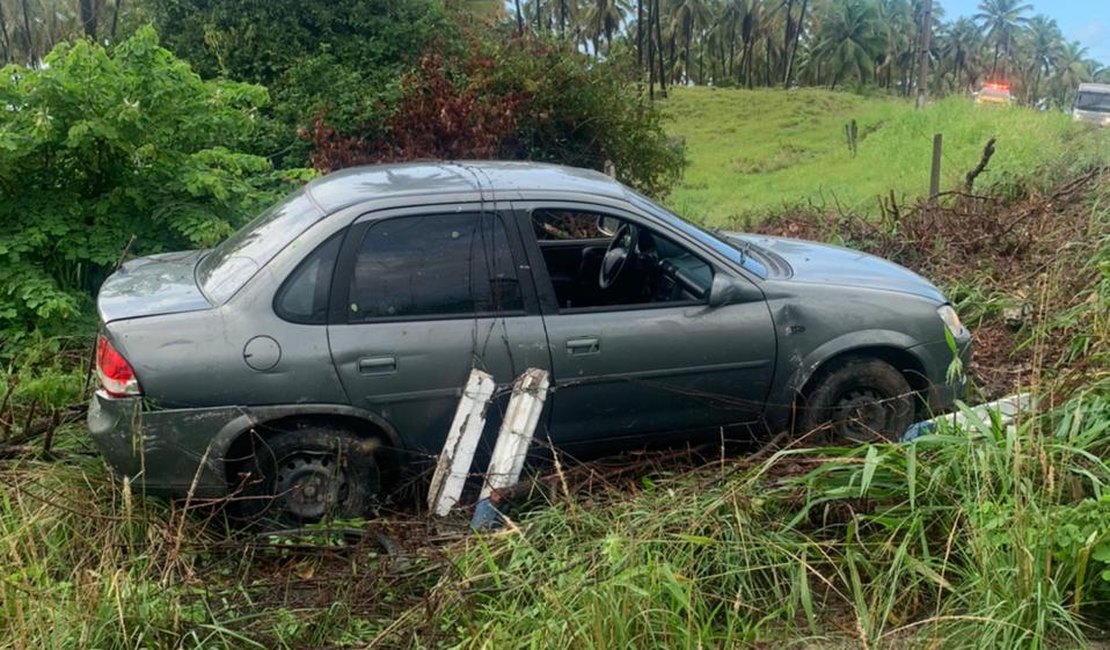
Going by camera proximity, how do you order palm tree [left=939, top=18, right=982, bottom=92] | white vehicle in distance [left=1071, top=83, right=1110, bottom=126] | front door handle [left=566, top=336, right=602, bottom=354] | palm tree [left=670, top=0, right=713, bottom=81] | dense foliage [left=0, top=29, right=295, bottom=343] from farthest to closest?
1. palm tree [left=939, top=18, right=982, bottom=92]
2. palm tree [left=670, top=0, right=713, bottom=81]
3. white vehicle in distance [left=1071, top=83, right=1110, bottom=126]
4. dense foliage [left=0, top=29, right=295, bottom=343]
5. front door handle [left=566, top=336, right=602, bottom=354]

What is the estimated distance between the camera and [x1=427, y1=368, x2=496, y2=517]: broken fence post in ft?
13.2

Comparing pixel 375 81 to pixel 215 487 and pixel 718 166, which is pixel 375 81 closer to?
pixel 215 487

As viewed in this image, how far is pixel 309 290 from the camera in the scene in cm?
405

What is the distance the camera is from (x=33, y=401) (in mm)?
4691

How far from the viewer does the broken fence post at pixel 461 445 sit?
4020 millimetres

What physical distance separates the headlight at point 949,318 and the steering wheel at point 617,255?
1625 millimetres

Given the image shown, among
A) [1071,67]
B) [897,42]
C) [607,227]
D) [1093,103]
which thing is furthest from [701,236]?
[1071,67]

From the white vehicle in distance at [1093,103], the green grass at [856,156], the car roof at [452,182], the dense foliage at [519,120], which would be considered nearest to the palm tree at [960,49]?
the green grass at [856,156]

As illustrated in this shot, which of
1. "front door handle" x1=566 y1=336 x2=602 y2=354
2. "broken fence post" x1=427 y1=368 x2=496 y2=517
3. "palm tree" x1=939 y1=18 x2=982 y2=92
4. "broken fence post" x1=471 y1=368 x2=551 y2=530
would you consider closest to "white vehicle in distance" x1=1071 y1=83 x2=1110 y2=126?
"front door handle" x1=566 y1=336 x2=602 y2=354

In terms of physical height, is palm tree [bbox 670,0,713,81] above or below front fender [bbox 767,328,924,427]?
above

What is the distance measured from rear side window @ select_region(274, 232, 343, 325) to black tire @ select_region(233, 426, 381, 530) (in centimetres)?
50

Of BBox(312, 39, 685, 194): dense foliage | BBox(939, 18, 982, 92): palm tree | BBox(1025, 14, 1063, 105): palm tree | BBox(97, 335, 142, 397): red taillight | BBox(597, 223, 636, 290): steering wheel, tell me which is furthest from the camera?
BBox(1025, 14, 1063, 105): palm tree

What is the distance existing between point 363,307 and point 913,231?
20.1 feet

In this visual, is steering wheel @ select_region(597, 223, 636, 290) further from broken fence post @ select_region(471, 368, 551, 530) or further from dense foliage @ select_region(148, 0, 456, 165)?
dense foliage @ select_region(148, 0, 456, 165)
